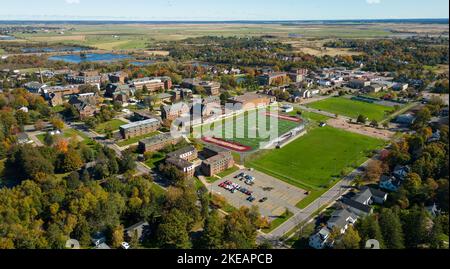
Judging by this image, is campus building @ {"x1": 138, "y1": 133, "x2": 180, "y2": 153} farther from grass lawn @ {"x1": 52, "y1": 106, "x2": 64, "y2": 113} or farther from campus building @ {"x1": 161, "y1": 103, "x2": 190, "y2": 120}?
grass lawn @ {"x1": 52, "y1": 106, "x2": 64, "y2": 113}

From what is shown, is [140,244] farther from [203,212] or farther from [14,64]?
[14,64]

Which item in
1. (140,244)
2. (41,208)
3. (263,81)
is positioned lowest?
(140,244)

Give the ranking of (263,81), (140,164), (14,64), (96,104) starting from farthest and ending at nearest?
(14,64), (263,81), (96,104), (140,164)

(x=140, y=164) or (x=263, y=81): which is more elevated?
(x=263, y=81)

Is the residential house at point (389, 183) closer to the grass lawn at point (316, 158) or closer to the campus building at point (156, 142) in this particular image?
the grass lawn at point (316, 158)

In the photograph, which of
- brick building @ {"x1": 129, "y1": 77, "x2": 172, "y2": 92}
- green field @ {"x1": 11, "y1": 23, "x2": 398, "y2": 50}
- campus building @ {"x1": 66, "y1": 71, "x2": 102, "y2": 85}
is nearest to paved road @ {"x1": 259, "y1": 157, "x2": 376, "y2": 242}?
brick building @ {"x1": 129, "y1": 77, "x2": 172, "y2": 92}
